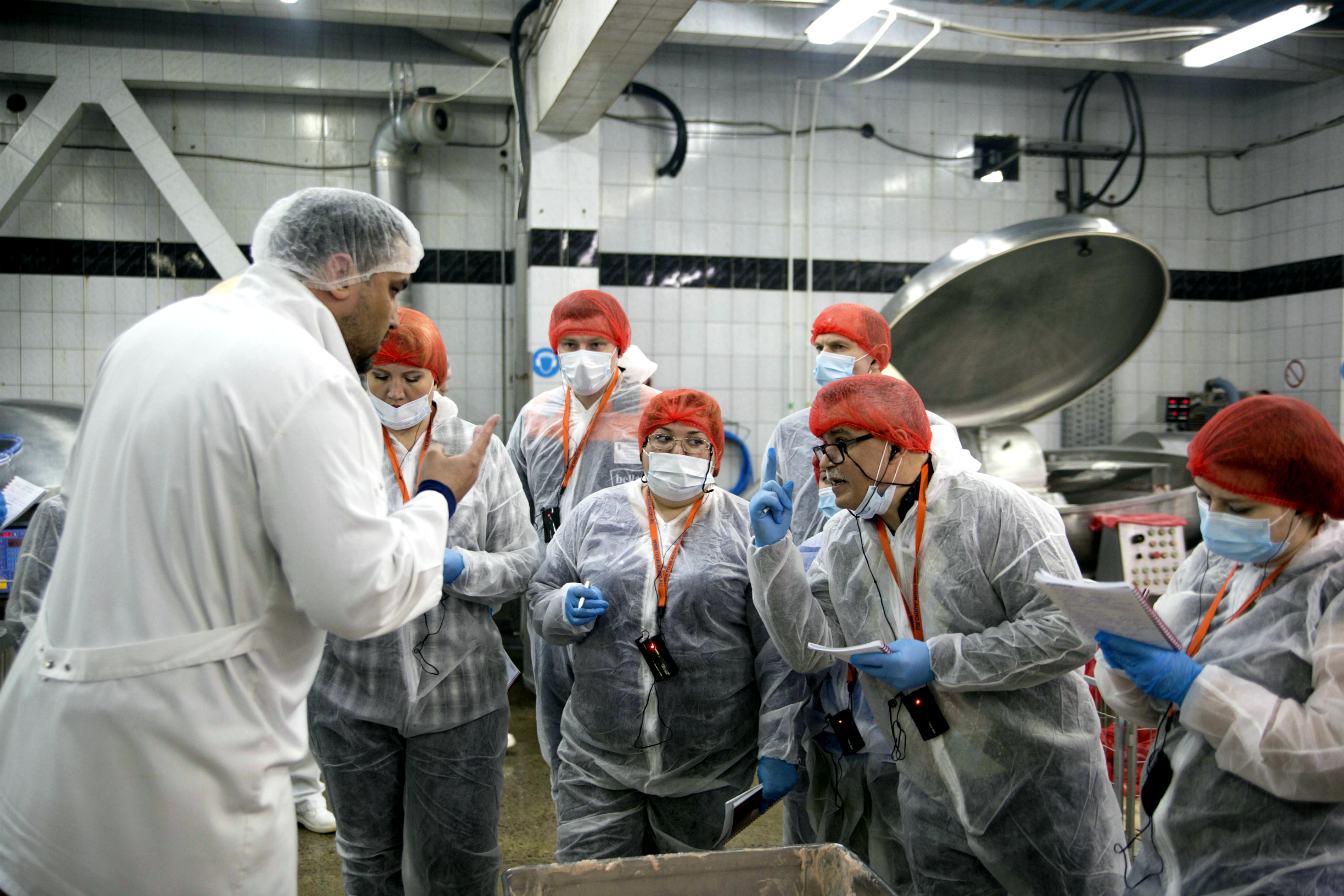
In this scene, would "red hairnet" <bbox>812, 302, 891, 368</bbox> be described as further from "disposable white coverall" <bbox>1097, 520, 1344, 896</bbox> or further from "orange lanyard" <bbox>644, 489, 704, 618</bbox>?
"disposable white coverall" <bbox>1097, 520, 1344, 896</bbox>

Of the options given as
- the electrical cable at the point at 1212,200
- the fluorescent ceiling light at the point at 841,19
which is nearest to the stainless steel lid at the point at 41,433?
the fluorescent ceiling light at the point at 841,19

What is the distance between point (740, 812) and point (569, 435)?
4.35 feet

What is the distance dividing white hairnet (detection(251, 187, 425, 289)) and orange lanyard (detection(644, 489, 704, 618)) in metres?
0.92

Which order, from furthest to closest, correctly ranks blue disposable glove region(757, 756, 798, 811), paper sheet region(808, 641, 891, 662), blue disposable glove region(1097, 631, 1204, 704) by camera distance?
blue disposable glove region(757, 756, 798, 811), paper sheet region(808, 641, 891, 662), blue disposable glove region(1097, 631, 1204, 704)

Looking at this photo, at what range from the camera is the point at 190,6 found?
4578 millimetres

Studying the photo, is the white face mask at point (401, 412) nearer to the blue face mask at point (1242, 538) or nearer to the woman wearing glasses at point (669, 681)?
the woman wearing glasses at point (669, 681)

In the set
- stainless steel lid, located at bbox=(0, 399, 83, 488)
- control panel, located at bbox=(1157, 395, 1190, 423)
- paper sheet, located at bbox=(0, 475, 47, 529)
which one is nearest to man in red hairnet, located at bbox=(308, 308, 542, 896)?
paper sheet, located at bbox=(0, 475, 47, 529)

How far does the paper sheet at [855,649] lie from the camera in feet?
5.50

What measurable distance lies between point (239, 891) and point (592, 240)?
400 centimetres

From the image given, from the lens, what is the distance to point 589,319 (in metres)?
2.81

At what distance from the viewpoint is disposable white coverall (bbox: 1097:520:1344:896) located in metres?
1.34

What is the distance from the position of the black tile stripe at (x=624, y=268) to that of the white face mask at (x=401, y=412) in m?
2.81

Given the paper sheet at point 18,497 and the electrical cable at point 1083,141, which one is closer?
the paper sheet at point 18,497

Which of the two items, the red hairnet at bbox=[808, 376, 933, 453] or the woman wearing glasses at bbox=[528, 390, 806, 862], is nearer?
the red hairnet at bbox=[808, 376, 933, 453]
